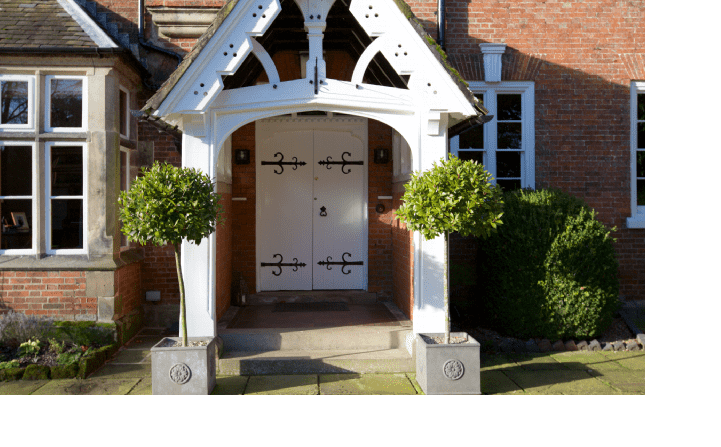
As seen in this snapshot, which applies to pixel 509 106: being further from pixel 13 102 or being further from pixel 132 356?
pixel 13 102

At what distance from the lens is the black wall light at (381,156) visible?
297 inches

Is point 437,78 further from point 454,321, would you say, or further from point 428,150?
point 454,321

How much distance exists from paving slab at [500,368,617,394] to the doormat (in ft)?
8.01

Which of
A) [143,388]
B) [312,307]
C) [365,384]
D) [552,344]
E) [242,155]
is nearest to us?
[143,388]

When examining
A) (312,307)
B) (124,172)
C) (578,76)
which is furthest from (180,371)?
(578,76)

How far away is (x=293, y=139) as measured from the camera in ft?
25.3

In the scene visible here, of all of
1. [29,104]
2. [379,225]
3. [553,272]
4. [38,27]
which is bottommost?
[553,272]

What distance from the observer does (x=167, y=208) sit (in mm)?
4527

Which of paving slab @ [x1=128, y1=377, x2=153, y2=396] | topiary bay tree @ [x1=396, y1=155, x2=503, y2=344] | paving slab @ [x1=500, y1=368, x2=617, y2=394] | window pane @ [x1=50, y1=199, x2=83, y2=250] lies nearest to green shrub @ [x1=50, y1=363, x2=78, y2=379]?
paving slab @ [x1=128, y1=377, x2=153, y2=396]

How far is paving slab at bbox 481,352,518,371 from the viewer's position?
18.8 ft

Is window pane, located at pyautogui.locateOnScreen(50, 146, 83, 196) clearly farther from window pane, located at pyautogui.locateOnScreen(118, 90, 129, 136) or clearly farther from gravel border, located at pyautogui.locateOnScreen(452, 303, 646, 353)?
gravel border, located at pyautogui.locateOnScreen(452, 303, 646, 353)

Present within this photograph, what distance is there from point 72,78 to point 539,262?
591 cm

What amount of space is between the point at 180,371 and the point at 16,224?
3106 mm

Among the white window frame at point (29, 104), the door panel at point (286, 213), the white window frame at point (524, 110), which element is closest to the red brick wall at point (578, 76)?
the white window frame at point (524, 110)
